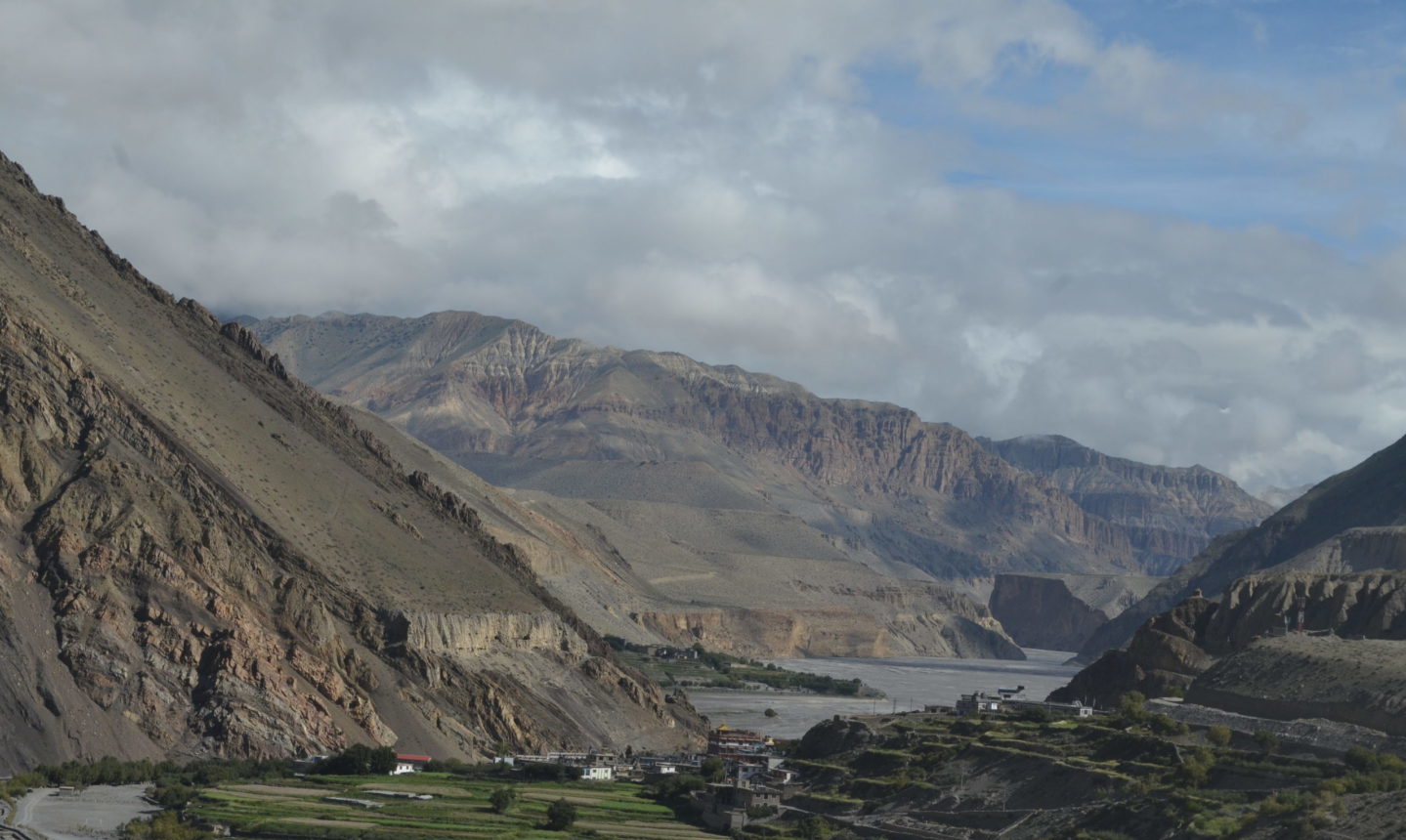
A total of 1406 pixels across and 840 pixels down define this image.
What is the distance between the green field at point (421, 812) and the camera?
4409 inches

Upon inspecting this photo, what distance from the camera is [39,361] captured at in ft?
504

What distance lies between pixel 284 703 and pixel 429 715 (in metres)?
16.9

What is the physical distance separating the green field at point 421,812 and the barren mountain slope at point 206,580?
1191 cm

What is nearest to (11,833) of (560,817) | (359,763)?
(560,817)

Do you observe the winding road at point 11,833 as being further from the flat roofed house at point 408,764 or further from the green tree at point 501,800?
the flat roofed house at point 408,764

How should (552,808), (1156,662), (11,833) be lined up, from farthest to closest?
(1156,662) < (552,808) < (11,833)

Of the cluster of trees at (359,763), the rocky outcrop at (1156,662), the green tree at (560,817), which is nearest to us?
the green tree at (560,817)

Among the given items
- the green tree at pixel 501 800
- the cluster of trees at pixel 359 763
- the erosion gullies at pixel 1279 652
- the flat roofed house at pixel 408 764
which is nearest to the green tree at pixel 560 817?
the green tree at pixel 501 800

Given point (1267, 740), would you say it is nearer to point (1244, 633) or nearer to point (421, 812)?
point (421, 812)

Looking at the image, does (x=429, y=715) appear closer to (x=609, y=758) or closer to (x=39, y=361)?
(x=609, y=758)

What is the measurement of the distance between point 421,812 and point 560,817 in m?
8.30

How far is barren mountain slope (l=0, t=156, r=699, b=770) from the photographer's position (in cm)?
13662

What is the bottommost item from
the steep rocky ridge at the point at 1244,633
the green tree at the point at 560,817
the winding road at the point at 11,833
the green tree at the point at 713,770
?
the winding road at the point at 11,833

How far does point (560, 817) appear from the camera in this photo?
383 feet
